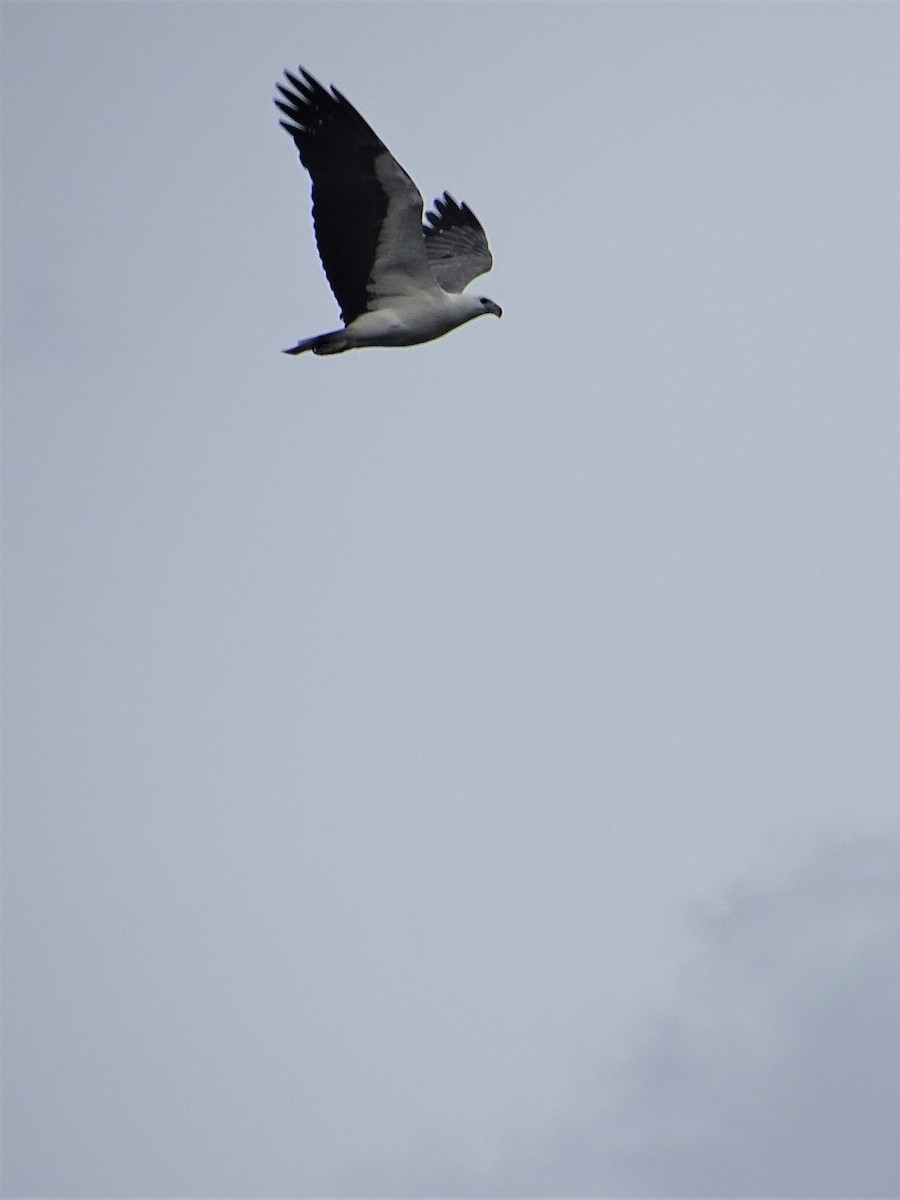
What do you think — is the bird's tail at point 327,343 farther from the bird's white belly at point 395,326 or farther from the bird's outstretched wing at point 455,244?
the bird's outstretched wing at point 455,244

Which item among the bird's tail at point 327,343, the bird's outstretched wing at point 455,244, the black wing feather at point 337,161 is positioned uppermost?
the bird's outstretched wing at point 455,244

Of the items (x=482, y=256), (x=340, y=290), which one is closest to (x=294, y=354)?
(x=340, y=290)

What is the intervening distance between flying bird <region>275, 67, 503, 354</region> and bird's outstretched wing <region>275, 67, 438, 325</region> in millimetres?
11

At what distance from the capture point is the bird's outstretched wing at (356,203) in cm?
2348

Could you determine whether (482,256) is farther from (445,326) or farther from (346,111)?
(346,111)

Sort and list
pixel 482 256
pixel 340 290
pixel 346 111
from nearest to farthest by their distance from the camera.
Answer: pixel 346 111 → pixel 340 290 → pixel 482 256

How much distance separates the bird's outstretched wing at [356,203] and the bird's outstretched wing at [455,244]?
168 inches

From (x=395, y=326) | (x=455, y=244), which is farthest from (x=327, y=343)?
(x=455, y=244)

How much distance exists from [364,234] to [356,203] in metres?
0.47

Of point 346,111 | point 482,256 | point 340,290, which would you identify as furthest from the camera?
point 482,256

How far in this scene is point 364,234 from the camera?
24.3 metres

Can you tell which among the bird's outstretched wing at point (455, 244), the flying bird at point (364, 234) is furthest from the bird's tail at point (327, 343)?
the bird's outstretched wing at point (455, 244)

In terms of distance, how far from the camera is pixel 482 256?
30016 millimetres

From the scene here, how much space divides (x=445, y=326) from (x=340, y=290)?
1.33 metres
